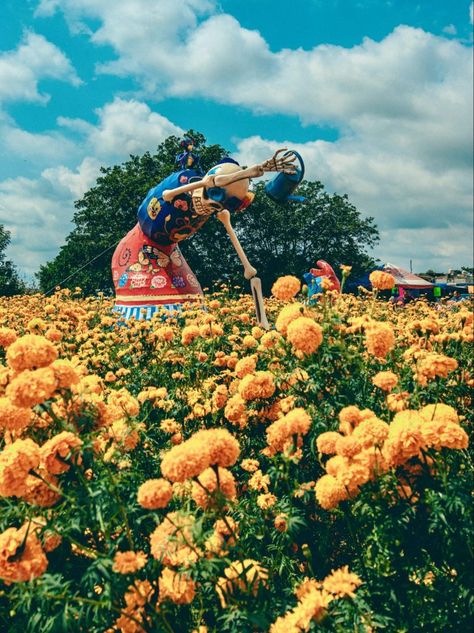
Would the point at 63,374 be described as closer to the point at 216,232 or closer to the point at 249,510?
the point at 249,510

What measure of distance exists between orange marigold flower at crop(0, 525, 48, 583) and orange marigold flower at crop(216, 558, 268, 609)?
0.66 m

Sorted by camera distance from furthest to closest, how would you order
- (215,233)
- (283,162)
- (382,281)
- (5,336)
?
(215,233), (283,162), (382,281), (5,336)

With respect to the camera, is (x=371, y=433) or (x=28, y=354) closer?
(x=371, y=433)

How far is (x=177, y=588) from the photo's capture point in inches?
72.0

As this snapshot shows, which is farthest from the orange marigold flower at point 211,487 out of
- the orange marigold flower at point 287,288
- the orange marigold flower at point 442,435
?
the orange marigold flower at point 287,288

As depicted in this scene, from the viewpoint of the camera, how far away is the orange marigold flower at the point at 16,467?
6.01ft

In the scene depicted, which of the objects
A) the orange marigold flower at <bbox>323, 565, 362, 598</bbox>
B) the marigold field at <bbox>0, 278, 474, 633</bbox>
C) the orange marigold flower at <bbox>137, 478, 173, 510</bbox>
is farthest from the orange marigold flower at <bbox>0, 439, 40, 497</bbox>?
the orange marigold flower at <bbox>323, 565, 362, 598</bbox>

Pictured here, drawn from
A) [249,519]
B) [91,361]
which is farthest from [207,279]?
[249,519]

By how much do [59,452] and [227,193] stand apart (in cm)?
614

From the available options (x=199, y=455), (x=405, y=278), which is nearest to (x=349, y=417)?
(x=199, y=455)

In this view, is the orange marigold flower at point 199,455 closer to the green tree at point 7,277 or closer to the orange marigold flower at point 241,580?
the orange marigold flower at point 241,580

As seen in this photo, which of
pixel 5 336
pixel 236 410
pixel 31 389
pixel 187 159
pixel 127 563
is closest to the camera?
pixel 127 563

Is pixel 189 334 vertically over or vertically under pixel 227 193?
under

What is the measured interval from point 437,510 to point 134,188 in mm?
27183
